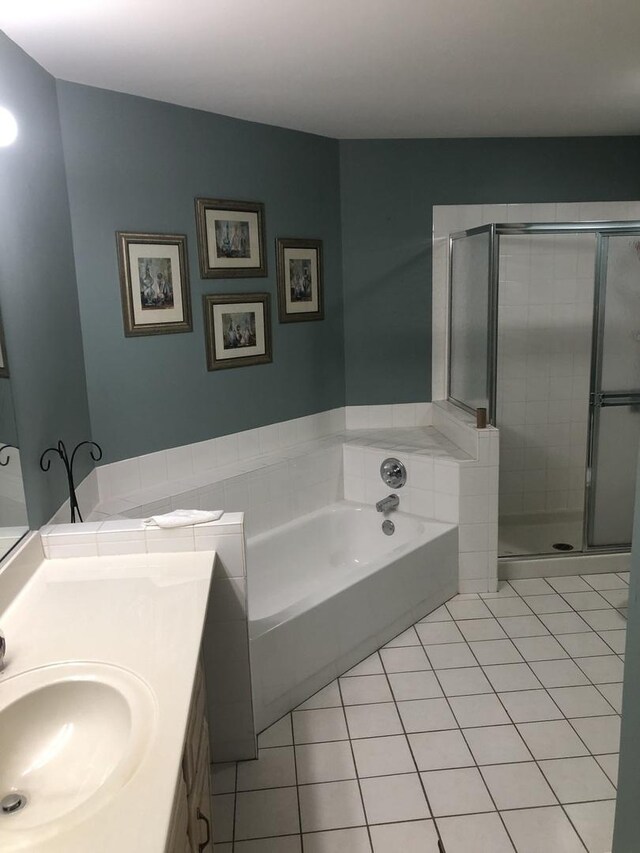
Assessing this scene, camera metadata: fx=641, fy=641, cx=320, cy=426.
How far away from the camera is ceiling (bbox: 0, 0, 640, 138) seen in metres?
1.94

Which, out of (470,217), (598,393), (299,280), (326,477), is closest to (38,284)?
(299,280)

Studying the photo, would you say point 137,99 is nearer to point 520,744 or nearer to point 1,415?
point 1,415

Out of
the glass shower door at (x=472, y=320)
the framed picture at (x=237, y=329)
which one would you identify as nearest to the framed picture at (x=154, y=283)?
the framed picture at (x=237, y=329)

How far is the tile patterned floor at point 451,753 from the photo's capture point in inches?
74.2

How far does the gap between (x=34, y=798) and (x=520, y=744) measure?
1.69m

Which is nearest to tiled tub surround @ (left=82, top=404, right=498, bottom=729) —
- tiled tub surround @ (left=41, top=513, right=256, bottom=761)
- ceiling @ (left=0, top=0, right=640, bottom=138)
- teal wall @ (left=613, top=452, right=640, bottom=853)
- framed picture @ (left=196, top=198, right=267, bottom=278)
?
tiled tub surround @ (left=41, top=513, right=256, bottom=761)

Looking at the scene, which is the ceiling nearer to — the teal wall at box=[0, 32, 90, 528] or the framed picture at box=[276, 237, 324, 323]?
the teal wall at box=[0, 32, 90, 528]

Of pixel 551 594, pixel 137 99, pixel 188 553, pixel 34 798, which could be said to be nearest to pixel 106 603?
pixel 188 553

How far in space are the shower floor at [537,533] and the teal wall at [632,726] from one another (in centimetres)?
214

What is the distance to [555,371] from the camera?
13.2ft

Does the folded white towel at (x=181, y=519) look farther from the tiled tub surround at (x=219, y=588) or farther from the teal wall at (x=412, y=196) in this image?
the teal wall at (x=412, y=196)

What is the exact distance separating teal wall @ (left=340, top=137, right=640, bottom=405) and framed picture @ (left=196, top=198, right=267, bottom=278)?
2.33 ft

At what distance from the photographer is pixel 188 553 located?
1.94m

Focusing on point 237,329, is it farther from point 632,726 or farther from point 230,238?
point 632,726
